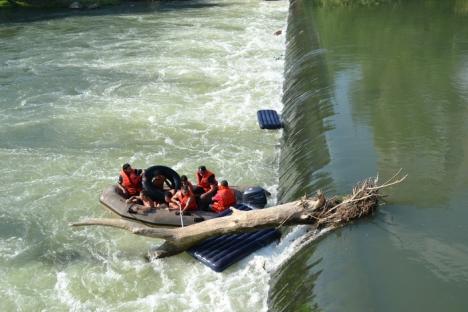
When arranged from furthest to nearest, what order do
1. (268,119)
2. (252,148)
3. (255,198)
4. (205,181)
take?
1. (268,119)
2. (252,148)
3. (205,181)
4. (255,198)

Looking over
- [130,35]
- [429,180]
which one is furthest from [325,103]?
[130,35]

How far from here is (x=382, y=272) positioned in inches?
381

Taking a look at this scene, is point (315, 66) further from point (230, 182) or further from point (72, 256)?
point (72, 256)

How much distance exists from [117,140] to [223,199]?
666cm

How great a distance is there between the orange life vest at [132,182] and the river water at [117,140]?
906 millimetres

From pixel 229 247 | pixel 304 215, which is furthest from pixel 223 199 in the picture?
pixel 304 215

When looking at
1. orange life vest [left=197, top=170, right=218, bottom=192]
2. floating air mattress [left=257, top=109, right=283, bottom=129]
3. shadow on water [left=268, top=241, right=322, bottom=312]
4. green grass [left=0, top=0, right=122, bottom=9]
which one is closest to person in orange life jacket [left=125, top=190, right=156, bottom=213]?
orange life vest [left=197, top=170, right=218, bottom=192]

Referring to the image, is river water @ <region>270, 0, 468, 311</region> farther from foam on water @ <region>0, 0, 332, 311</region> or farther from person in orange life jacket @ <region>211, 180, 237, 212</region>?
person in orange life jacket @ <region>211, 180, 237, 212</region>

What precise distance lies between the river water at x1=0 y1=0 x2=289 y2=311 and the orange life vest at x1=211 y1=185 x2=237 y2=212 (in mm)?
1599

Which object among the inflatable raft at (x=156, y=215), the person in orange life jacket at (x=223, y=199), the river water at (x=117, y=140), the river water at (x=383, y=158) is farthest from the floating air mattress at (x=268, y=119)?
the inflatable raft at (x=156, y=215)

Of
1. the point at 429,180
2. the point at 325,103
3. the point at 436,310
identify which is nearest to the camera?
the point at 436,310

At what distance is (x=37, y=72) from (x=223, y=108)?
1053 centimetres

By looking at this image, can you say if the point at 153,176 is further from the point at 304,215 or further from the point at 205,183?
the point at 304,215

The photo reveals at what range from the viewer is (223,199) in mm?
13312
